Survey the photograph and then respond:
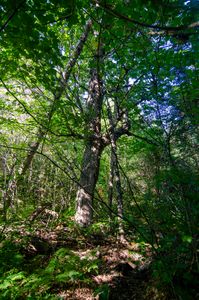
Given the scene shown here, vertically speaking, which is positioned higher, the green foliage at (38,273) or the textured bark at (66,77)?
the textured bark at (66,77)

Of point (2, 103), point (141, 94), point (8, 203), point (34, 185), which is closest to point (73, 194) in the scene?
point (34, 185)

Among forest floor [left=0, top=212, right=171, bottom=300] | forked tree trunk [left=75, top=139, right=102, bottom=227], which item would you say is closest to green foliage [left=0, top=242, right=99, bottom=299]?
forest floor [left=0, top=212, right=171, bottom=300]

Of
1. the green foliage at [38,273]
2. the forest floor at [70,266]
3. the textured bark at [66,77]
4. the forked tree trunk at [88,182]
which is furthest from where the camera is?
the forked tree trunk at [88,182]

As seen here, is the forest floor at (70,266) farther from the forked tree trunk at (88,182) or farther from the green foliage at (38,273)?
the forked tree trunk at (88,182)

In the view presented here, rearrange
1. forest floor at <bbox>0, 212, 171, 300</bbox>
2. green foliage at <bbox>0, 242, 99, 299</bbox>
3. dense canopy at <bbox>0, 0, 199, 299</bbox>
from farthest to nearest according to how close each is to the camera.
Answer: forest floor at <bbox>0, 212, 171, 300</bbox> → green foliage at <bbox>0, 242, 99, 299</bbox> → dense canopy at <bbox>0, 0, 199, 299</bbox>

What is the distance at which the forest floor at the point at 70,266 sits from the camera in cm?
284

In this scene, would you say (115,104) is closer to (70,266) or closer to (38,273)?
(70,266)

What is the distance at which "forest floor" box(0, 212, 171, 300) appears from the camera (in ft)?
9.31

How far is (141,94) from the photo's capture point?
4.91 m

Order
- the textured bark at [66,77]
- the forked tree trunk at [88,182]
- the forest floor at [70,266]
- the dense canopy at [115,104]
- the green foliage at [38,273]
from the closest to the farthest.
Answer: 1. the dense canopy at [115,104]
2. the textured bark at [66,77]
3. the green foliage at [38,273]
4. the forest floor at [70,266]
5. the forked tree trunk at [88,182]

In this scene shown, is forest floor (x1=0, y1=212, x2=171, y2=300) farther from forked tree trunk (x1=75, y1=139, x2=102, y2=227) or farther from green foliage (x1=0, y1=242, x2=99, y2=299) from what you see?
forked tree trunk (x1=75, y1=139, x2=102, y2=227)

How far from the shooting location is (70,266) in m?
3.27

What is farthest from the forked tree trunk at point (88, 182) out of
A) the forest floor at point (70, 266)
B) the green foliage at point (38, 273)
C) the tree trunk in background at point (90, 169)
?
the green foliage at point (38, 273)

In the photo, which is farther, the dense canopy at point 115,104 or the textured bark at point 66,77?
the textured bark at point 66,77
